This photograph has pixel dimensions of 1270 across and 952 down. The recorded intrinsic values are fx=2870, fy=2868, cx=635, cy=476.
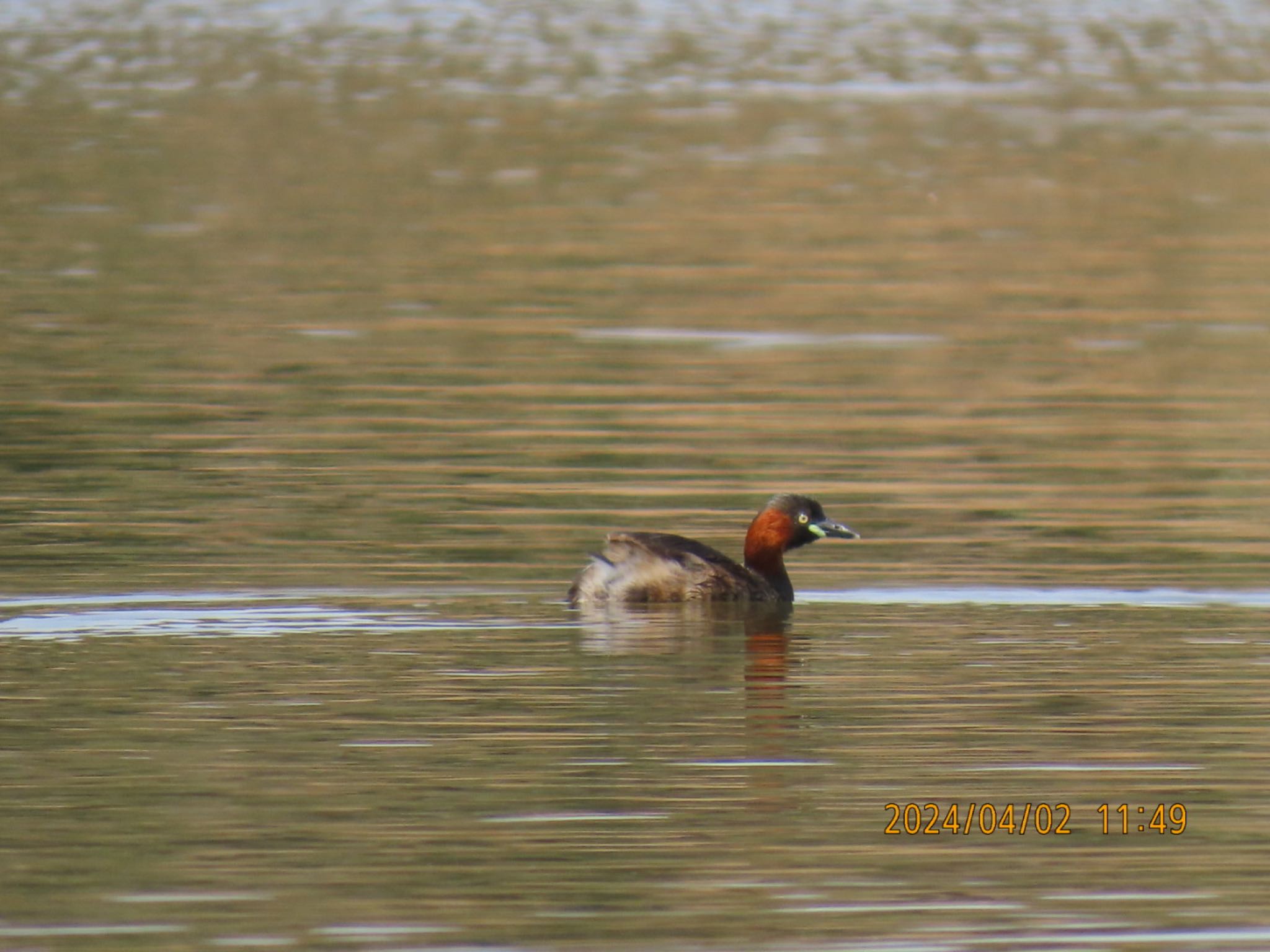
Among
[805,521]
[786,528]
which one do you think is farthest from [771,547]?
[805,521]

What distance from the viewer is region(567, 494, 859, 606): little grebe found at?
13.2 meters

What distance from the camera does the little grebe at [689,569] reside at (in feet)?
43.3

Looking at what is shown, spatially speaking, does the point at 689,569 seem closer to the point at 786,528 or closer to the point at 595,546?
the point at 786,528

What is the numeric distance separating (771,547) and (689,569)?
1.87ft

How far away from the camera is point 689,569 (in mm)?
13367

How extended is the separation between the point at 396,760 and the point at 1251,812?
2886 millimetres
